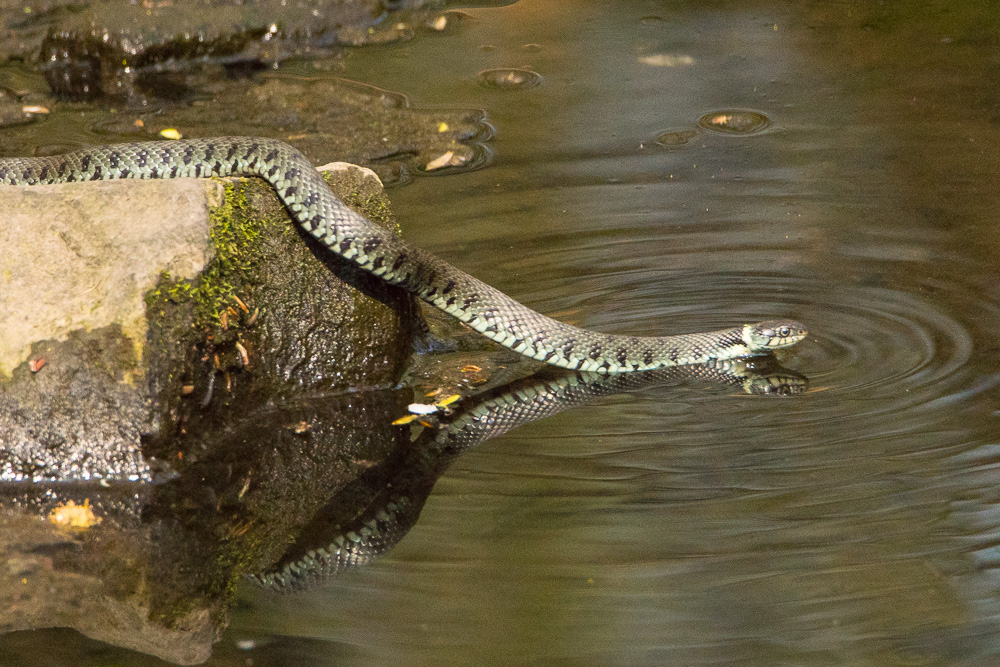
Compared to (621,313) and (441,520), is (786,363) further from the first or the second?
(441,520)

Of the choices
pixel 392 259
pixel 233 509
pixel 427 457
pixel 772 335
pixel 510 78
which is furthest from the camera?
pixel 510 78

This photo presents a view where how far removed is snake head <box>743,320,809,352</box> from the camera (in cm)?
745

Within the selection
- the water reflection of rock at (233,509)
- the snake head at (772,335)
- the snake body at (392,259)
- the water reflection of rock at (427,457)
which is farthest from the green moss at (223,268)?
the snake head at (772,335)

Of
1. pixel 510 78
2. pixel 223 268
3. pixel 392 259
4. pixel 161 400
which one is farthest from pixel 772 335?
pixel 510 78

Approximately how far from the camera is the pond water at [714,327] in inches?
174

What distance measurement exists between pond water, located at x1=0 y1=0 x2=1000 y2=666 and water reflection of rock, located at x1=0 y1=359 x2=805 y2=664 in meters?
0.17

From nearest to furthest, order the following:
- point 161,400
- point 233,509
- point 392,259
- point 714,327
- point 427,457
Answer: point 233,509 → point 161,400 → point 427,457 → point 392,259 → point 714,327

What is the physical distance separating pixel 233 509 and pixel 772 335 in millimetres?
3761

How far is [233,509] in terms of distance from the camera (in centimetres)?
550

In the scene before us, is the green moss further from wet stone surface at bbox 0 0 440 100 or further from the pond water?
wet stone surface at bbox 0 0 440 100

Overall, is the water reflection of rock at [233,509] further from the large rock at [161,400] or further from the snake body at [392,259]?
the snake body at [392,259]

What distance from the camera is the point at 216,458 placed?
5.99 metres

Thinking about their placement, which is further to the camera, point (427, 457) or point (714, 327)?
point (714, 327)

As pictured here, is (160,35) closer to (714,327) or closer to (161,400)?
(714,327)
